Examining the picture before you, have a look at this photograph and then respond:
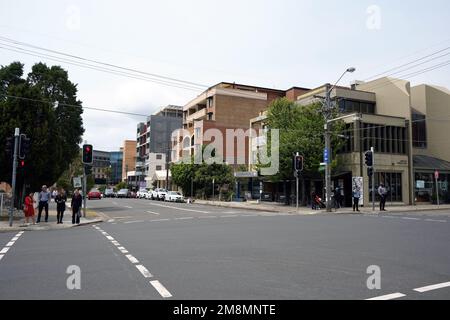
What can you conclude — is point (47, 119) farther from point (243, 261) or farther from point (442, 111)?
point (442, 111)

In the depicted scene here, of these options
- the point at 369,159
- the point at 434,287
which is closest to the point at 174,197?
the point at 369,159

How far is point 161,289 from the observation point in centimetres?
633

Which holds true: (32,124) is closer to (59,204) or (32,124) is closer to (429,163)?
(59,204)

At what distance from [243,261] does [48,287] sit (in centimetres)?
389

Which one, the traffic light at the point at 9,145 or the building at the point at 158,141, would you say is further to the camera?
the building at the point at 158,141

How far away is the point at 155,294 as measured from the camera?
6051mm

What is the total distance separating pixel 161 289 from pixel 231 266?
217cm

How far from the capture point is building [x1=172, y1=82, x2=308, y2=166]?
6294 centimetres

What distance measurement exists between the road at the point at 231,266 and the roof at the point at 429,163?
25782 millimetres

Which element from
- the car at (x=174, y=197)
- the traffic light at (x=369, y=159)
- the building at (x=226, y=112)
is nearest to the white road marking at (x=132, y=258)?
the traffic light at (x=369, y=159)

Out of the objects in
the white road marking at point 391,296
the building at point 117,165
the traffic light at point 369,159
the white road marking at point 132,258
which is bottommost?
the white road marking at point 132,258

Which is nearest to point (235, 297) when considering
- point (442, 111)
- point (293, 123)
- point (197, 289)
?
point (197, 289)

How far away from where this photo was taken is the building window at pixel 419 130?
1547 inches

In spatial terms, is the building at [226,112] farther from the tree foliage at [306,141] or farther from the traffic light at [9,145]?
the traffic light at [9,145]
